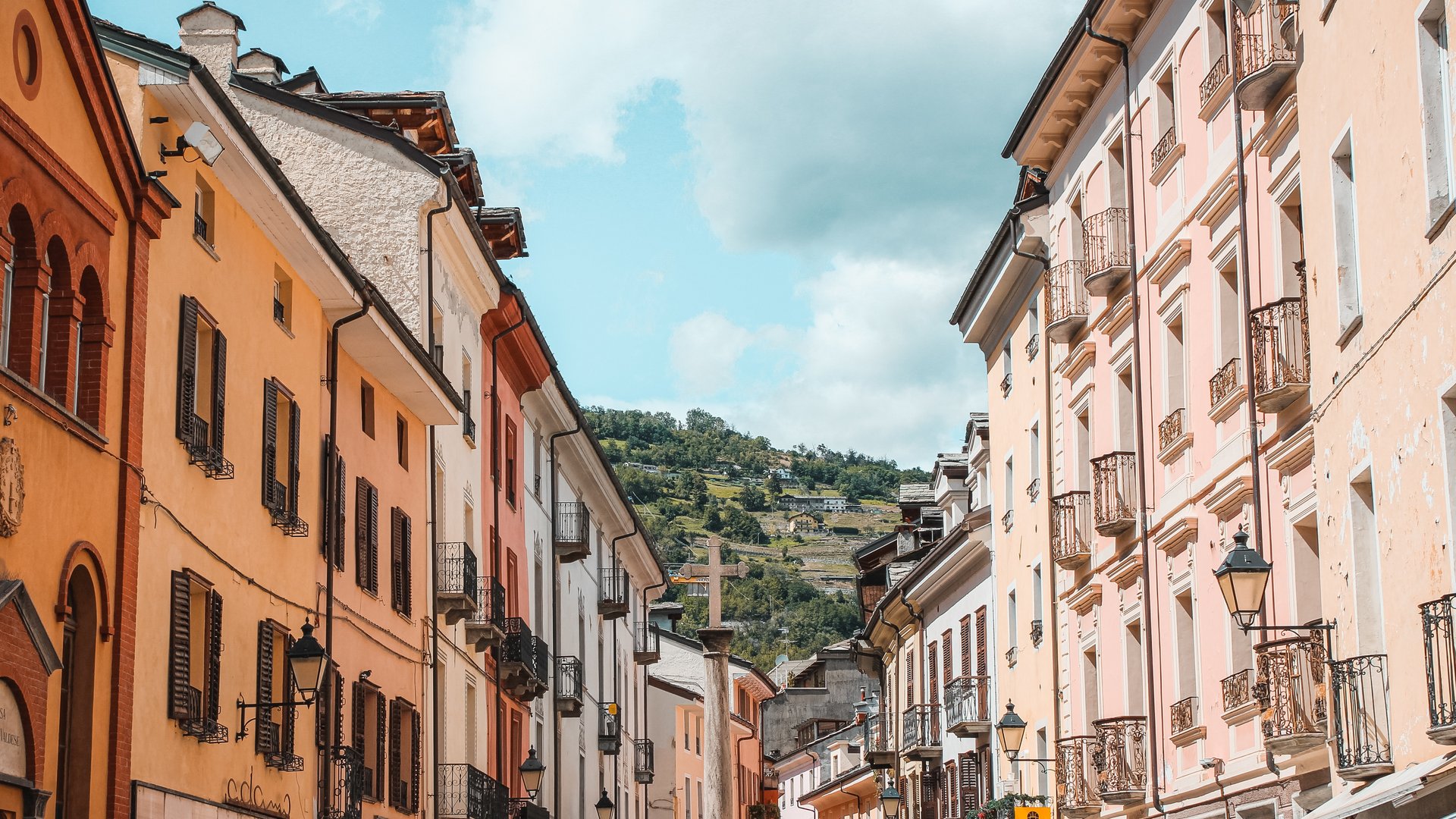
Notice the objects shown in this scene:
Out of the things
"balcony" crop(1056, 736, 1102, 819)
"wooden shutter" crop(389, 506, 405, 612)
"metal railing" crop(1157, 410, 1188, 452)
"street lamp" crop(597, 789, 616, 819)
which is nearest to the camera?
"metal railing" crop(1157, 410, 1188, 452)

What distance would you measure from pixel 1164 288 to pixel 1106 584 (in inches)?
215

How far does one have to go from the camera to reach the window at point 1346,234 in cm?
1650

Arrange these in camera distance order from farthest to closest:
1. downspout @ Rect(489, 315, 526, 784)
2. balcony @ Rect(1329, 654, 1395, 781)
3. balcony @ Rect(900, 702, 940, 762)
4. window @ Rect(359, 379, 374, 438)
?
balcony @ Rect(900, 702, 940, 762) < downspout @ Rect(489, 315, 526, 784) < window @ Rect(359, 379, 374, 438) < balcony @ Rect(1329, 654, 1395, 781)

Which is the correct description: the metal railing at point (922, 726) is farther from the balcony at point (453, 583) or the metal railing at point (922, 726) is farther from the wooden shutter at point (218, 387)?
the wooden shutter at point (218, 387)

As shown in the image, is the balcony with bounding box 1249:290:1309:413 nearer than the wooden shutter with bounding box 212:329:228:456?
Yes

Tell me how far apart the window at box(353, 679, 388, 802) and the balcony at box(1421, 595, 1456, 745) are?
1617 cm

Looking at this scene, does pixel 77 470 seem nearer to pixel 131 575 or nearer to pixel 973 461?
pixel 131 575

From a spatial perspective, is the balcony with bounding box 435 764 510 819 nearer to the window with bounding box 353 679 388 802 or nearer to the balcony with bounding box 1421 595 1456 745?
the window with bounding box 353 679 388 802

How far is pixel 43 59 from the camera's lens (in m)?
15.9

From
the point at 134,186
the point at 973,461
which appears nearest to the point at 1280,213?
the point at 134,186

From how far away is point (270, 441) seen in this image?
74.2ft

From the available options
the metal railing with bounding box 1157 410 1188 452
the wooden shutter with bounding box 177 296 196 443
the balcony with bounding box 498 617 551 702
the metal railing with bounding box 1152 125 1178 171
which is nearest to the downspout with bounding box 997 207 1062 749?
the metal railing with bounding box 1152 125 1178 171

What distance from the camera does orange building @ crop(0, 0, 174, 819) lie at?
1505cm

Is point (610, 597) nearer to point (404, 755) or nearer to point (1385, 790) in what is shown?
point (404, 755)
